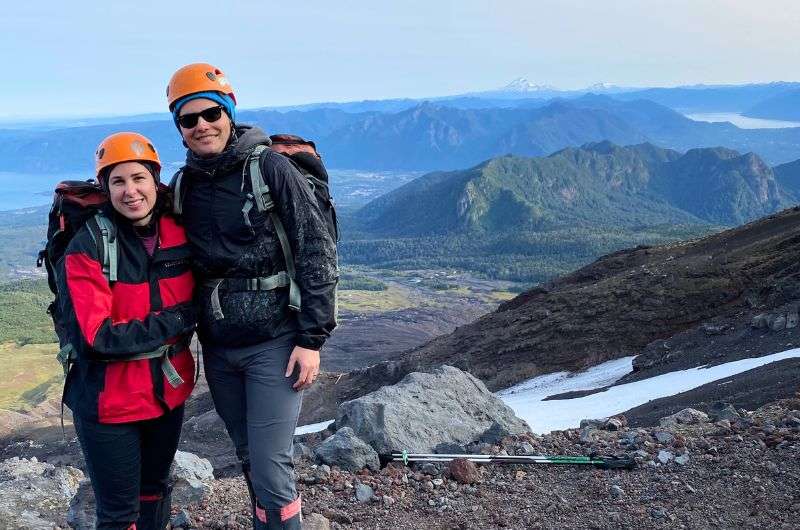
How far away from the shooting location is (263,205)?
17.2 ft

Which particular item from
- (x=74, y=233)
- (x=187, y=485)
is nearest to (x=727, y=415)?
(x=187, y=485)

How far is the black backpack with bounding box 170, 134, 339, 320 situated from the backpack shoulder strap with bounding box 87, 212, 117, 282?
1.82ft

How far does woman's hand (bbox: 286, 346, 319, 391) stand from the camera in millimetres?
5289

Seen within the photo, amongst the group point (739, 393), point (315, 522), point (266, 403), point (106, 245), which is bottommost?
point (739, 393)

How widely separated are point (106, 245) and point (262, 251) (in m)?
1.16

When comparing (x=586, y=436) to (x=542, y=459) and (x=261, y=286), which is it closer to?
(x=542, y=459)

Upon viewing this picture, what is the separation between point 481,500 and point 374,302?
16252cm

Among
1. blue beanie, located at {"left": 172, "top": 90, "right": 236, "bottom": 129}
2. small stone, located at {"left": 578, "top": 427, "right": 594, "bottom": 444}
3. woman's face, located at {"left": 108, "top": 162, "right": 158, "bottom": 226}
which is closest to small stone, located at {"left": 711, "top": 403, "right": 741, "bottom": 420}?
small stone, located at {"left": 578, "top": 427, "right": 594, "bottom": 444}

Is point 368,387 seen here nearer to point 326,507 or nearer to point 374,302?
point 326,507

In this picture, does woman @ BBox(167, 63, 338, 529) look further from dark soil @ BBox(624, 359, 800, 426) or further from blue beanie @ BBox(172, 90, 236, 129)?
dark soil @ BBox(624, 359, 800, 426)

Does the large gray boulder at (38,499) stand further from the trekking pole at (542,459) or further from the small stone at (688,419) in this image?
the small stone at (688,419)

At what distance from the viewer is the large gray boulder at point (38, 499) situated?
833 cm

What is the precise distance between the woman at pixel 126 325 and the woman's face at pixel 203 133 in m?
0.39

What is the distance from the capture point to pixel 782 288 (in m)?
29.0
